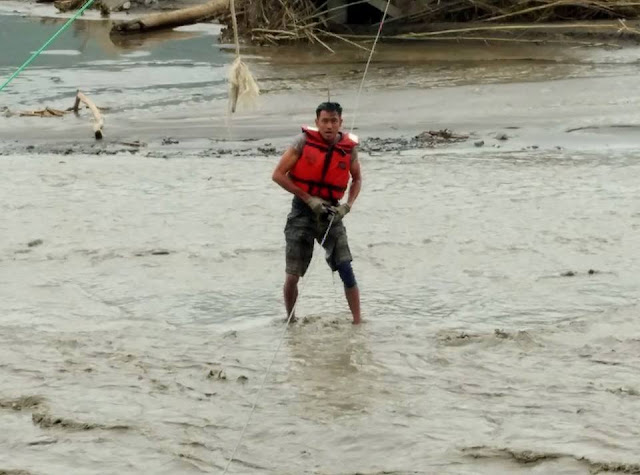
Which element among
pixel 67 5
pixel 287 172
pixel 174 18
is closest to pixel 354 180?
pixel 287 172

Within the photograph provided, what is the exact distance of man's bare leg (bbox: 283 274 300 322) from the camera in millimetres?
7250

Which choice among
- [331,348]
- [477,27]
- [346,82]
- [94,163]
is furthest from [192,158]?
[477,27]

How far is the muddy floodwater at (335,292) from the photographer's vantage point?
5.45m

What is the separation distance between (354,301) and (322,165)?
0.88 meters

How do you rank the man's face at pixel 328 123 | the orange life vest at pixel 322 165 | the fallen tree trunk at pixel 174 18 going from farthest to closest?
the fallen tree trunk at pixel 174 18, the orange life vest at pixel 322 165, the man's face at pixel 328 123

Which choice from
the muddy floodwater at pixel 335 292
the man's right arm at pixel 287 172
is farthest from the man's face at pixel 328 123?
the muddy floodwater at pixel 335 292

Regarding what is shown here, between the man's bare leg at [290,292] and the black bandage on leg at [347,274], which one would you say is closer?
the black bandage on leg at [347,274]

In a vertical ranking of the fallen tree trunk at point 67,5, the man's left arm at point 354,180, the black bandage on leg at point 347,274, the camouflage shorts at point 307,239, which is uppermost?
the man's left arm at point 354,180

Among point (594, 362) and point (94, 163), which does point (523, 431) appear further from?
point (94, 163)

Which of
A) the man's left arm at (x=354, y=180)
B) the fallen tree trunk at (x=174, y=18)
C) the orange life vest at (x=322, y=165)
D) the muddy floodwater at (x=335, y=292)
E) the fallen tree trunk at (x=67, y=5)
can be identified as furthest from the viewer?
the fallen tree trunk at (x=67, y=5)

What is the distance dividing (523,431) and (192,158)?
24.4 feet

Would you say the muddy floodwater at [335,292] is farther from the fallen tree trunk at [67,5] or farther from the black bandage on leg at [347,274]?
the fallen tree trunk at [67,5]

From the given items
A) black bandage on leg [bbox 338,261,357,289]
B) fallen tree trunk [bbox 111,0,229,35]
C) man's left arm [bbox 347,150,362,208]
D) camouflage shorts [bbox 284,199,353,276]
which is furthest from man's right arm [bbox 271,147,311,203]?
fallen tree trunk [bbox 111,0,229,35]

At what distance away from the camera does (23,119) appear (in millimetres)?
14445
